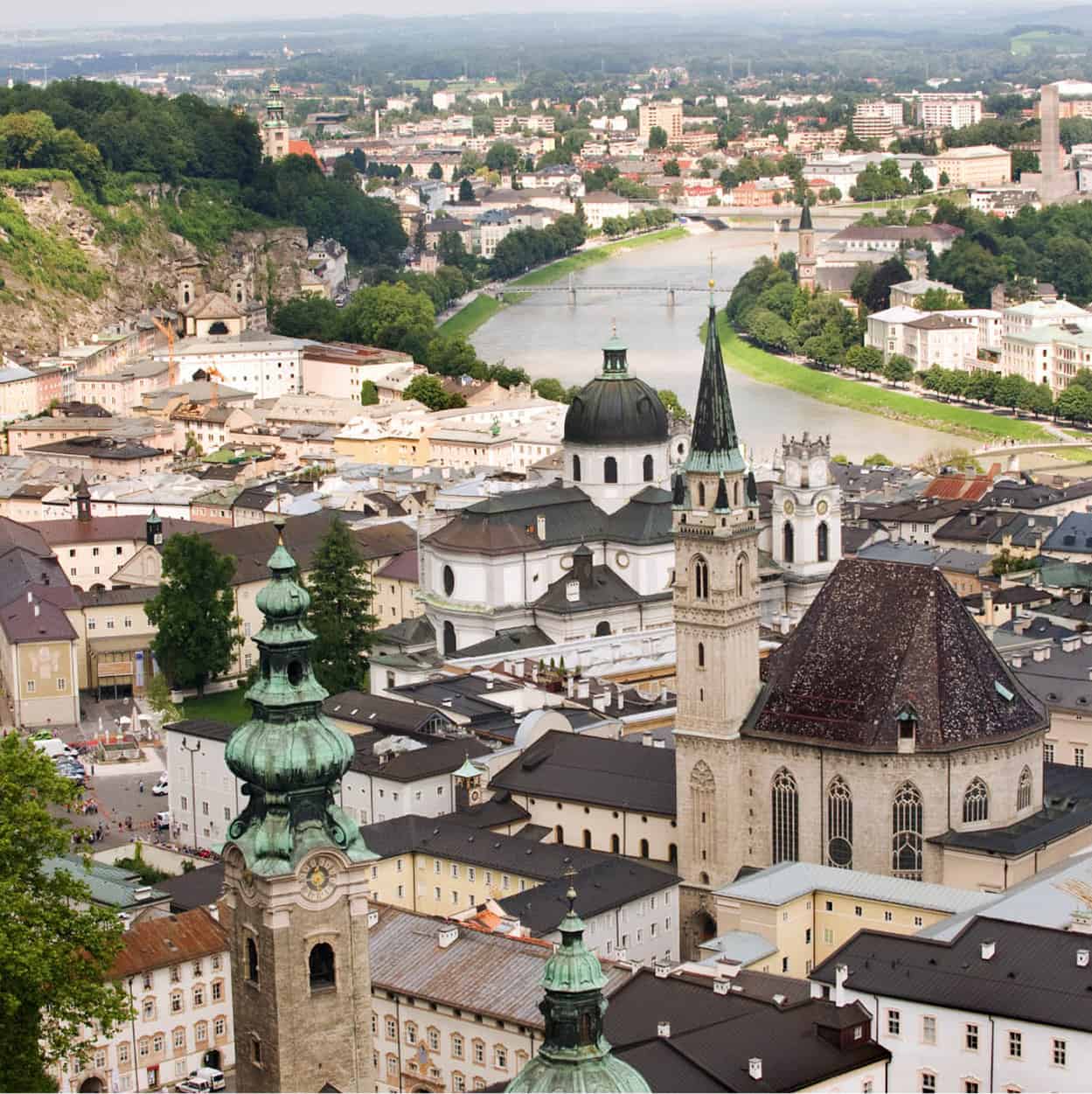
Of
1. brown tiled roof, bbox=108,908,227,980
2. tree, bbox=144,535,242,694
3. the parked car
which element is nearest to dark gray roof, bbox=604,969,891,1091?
the parked car

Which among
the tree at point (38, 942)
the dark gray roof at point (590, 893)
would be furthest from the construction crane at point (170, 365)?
the tree at point (38, 942)

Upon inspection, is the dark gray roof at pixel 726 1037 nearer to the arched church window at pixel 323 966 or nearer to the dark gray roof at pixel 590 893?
the dark gray roof at pixel 590 893

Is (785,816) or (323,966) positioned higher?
(323,966)

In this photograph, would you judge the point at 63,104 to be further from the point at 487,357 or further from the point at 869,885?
the point at 869,885

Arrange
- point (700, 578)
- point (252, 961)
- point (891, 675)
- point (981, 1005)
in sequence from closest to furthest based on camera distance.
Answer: point (252, 961)
point (981, 1005)
point (891, 675)
point (700, 578)

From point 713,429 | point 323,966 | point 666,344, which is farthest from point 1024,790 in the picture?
point 666,344

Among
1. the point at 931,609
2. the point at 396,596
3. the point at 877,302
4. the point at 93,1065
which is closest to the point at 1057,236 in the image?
the point at 877,302

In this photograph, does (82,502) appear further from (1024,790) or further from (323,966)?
(323,966)
